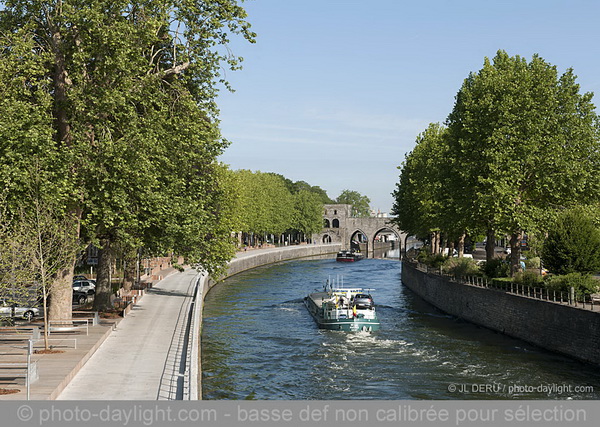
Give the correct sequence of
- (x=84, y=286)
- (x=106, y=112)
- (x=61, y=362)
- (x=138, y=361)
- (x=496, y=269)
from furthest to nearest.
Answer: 1. (x=84, y=286)
2. (x=496, y=269)
3. (x=106, y=112)
4. (x=138, y=361)
5. (x=61, y=362)

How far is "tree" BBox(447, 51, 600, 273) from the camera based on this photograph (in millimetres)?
47000

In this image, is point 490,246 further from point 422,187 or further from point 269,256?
point 269,256

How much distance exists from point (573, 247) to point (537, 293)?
11.0 ft

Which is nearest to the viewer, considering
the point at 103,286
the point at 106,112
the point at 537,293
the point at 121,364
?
the point at 121,364

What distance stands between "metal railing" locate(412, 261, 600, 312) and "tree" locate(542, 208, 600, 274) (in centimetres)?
191

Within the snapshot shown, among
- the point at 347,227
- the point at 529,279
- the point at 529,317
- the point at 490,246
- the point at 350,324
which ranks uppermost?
the point at 347,227

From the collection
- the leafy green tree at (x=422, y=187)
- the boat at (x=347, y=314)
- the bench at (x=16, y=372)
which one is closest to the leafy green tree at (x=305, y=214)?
the leafy green tree at (x=422, y=187)

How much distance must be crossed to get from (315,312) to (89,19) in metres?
28.4

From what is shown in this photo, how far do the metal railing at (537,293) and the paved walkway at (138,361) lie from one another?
65.6ft

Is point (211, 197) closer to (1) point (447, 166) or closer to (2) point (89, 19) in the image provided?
(2) point (89, 19)

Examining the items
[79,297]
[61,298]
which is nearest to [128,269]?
[79,297]

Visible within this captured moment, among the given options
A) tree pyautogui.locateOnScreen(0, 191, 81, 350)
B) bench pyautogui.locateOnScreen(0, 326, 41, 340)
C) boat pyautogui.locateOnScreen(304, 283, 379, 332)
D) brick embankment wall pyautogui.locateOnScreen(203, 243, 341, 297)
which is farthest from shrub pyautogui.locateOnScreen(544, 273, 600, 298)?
brick embankment wall pyautogui.locateOnScreen(203, 243, 341, 297)

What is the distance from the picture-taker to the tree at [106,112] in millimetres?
31312

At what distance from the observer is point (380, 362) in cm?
3512
